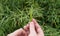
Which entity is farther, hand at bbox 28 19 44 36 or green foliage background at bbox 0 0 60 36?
green foliage background at bbox 0 0 60 36

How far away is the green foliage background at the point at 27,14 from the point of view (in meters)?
1.68

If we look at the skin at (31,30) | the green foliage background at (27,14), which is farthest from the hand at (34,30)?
the green foliage background at (27,14)

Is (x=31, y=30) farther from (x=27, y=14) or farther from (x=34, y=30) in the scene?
(x=27, y=14)

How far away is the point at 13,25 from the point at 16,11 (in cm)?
17

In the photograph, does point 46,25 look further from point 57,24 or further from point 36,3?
point 36,3

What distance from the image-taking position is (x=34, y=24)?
857mm

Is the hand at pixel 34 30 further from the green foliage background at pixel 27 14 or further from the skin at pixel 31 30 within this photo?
the green foliage background at pixel 27 14

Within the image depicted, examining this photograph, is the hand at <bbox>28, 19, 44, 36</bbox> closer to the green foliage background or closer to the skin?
the skin

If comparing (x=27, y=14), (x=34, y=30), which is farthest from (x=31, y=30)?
(x=27, y=14)

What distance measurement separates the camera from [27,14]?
5.71 feet

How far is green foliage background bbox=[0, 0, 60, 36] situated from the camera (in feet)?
5.51

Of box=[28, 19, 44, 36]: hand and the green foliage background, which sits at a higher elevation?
box=[28, 19, 44, 36]: hand

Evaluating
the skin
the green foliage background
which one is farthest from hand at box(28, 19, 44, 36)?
the green foliage background

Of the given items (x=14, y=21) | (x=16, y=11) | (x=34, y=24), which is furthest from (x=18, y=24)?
(x=34, y=24)
